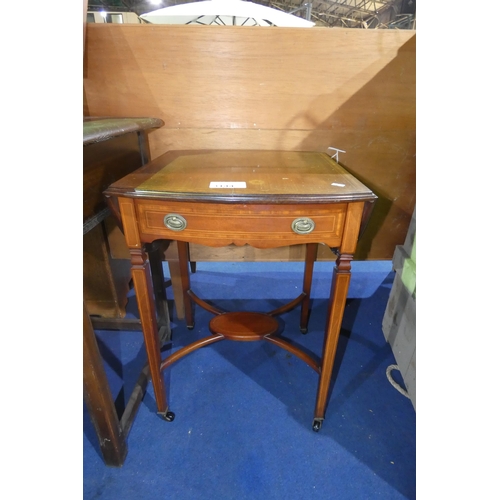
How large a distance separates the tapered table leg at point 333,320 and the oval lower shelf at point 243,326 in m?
0.28

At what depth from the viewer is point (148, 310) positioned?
816mm

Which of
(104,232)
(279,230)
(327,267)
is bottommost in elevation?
(327,267)

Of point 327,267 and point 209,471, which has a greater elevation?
point 327,267

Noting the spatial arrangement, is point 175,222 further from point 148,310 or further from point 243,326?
point 243,326

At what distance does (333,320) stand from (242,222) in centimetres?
37

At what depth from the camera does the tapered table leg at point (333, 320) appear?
735mm

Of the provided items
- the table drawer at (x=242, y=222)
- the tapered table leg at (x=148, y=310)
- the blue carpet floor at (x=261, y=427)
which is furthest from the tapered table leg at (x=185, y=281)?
the table drawer at (x=242, y=222)

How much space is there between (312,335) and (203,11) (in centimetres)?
134

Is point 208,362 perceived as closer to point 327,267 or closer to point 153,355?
point 153,355

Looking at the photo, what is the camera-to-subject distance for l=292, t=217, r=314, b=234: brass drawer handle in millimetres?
671

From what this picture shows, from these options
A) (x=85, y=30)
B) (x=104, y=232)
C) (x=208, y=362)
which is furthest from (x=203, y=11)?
(x=208, y=362)

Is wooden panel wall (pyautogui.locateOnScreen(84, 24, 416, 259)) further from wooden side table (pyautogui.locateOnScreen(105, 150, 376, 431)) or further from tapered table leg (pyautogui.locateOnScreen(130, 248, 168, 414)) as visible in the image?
tapered table leg (pyautogui.locateOnScreen(130, 248, 168, 414))

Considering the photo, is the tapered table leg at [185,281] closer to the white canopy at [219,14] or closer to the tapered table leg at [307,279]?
the tapered table leg at [307,279]

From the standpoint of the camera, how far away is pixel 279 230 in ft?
2.25
